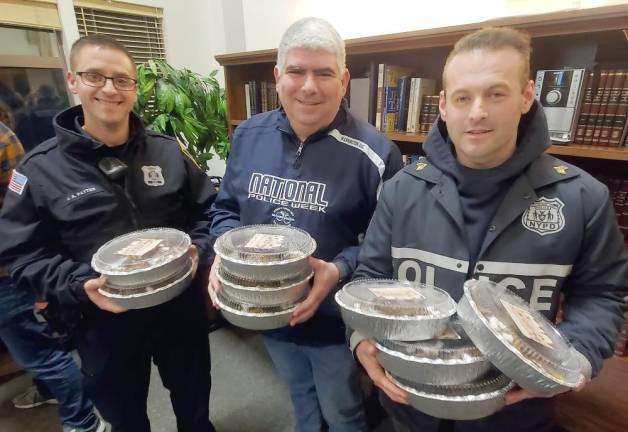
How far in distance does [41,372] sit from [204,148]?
5.97 feet

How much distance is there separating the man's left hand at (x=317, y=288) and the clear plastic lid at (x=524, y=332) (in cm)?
41

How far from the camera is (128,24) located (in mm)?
3312

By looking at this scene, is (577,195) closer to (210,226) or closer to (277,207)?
(277,207)

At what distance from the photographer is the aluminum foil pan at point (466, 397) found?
2.40ft

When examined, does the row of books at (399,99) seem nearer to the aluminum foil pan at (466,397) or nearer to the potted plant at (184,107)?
the aluminum foil pan at (466,397)

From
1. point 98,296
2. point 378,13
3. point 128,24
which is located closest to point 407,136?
point 378,13

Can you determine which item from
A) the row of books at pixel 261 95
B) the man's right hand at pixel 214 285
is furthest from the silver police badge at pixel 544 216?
the row of books at pixel 261 95

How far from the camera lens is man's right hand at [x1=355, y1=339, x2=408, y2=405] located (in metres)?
0.82

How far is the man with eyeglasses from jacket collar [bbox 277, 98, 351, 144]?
437mm

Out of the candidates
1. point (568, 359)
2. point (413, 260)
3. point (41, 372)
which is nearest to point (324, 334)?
point (413, 260)

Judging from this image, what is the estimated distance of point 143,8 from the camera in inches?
130

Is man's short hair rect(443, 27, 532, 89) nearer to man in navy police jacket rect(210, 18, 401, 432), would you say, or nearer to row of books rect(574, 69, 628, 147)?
man in navy police jacket rect(210, 18, 401, 432)

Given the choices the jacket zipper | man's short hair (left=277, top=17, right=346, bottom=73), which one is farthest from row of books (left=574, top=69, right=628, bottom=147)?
the jacket zipper

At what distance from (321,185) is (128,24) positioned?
10.6 ft
